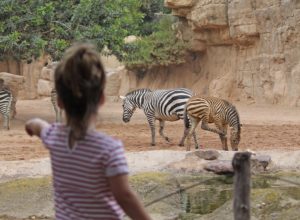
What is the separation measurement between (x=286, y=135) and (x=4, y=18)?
7622mm

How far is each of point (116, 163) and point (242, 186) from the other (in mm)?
2015

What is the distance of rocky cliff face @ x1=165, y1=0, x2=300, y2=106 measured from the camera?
23.0m

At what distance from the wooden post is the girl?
72.9 inches

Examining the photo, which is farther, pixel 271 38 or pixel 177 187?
pixel 271 38

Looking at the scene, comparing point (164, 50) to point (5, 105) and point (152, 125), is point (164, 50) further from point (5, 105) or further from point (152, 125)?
point (152, 125)

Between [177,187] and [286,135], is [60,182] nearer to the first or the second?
[177,187]

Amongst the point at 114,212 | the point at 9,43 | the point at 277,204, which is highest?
the point at 9,43

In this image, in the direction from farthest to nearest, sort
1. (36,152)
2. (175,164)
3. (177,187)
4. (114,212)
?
(36,152)
(175,164)
(177,187)
(114,212)

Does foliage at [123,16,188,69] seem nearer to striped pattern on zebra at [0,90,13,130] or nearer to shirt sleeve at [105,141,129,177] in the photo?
striped pattern on zebra at [0,90,13,130]

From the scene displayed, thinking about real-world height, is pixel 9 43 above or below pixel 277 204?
above

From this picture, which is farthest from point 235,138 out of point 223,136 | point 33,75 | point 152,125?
point 33,75

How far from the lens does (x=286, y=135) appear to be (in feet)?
52.9

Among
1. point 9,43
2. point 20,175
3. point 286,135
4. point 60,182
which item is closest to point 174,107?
point 286,135

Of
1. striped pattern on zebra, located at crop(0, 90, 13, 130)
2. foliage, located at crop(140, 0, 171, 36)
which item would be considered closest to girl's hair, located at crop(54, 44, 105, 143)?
striped pattern on zebra, located at crop(0, 90, 13, 130)
